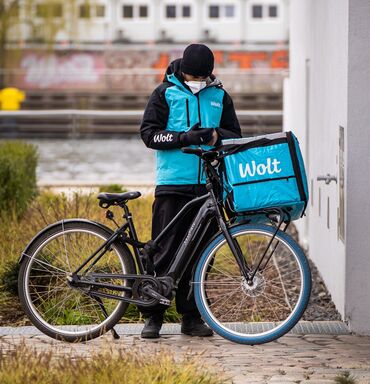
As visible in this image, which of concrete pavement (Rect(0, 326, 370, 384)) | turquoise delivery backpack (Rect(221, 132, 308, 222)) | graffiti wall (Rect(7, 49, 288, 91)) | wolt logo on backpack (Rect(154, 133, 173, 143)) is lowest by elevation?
graffiti wall (Rect(7, 49, 288, 91))

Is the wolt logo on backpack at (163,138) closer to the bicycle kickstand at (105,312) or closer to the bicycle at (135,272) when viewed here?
the bicycle at (135,272)

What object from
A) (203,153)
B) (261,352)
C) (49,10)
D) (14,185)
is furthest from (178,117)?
(49,10)

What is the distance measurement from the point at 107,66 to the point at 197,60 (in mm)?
68805

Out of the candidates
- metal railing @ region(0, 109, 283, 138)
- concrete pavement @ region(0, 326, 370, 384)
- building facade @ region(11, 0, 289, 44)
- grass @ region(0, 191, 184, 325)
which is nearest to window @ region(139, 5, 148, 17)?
building facade @ region(11, 0, 289, 44)

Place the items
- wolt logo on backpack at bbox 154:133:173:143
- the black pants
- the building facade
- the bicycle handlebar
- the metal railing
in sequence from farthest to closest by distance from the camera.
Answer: the building facade, the metal railing, the black pants, wolt logo on backpack at bbox 154:133:173:143, the bicycle handlebar

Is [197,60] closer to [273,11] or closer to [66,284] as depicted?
[66,284]

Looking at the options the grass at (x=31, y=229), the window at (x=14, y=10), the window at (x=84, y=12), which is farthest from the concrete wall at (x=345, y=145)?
the window at (x=84, y=12)

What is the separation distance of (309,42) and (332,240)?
320cm

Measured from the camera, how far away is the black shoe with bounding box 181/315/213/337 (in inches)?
301

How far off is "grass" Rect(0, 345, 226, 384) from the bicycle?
1275 millimetres

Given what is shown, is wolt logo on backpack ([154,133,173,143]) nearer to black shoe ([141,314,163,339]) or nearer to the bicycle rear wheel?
the bicycle rear wheel

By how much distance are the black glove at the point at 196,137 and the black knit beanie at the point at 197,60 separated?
1.04 feet

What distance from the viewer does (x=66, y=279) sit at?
7.42 metres

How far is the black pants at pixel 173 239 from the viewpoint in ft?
24.8
